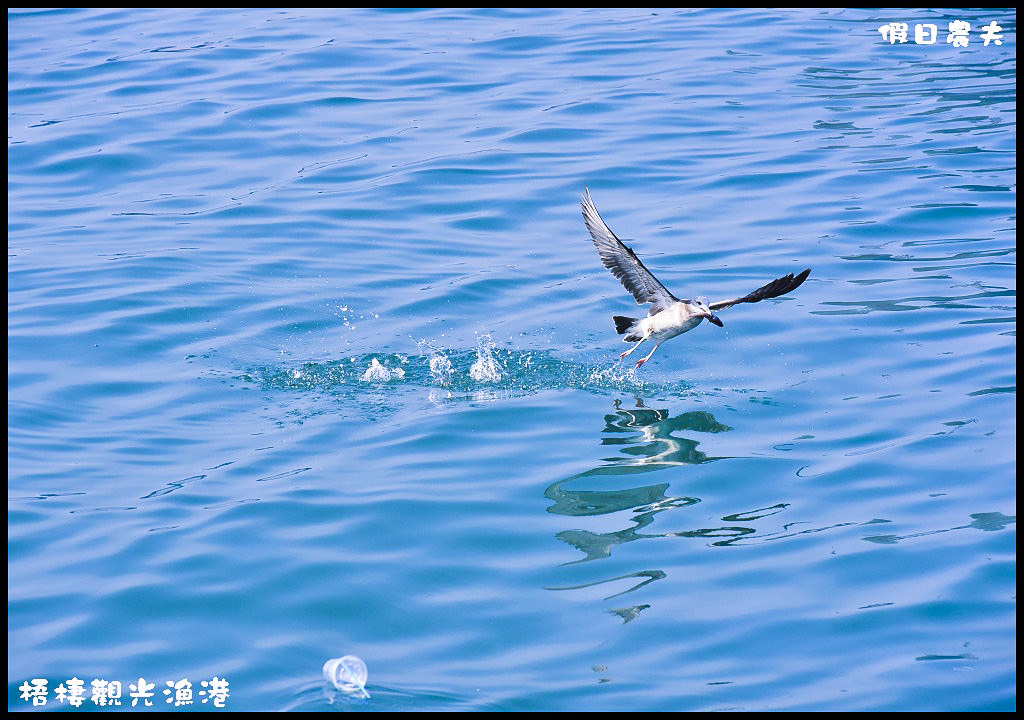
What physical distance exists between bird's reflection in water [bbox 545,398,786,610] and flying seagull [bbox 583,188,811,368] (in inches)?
29.7

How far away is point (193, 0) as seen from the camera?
24.5 meters

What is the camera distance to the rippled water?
273 inches

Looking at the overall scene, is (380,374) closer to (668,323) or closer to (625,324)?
(625,324)

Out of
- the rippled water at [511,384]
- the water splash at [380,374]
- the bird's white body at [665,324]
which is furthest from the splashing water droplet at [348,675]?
the bird's white body at [665,324]

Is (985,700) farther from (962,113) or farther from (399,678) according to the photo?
(962,113)

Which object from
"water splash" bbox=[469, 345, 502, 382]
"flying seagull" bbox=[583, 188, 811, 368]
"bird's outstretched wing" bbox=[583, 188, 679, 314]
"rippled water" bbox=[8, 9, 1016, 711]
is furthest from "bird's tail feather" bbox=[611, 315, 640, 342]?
"water splash" bbox=[469, 345, 502, 382]

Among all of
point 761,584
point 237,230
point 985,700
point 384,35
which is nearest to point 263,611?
point 761,584

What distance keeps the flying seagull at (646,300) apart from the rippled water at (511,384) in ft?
1.47

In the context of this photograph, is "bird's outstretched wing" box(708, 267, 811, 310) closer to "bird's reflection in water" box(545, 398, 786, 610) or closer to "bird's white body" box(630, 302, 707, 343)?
"bird's white body" box(630, 302, 707, 343)

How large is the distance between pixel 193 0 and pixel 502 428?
58.5ft

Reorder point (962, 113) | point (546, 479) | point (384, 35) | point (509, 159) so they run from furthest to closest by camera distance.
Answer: point (384, 35), point (962, 113), point (509, 159), point (546, 479)

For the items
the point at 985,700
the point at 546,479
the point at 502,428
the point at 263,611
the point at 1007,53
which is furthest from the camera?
the point at 1007,53

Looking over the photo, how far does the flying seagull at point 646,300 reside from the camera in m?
10.1

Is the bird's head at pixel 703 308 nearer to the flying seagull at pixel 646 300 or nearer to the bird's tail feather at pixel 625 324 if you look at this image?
the flying seagull at pixel 646 300
